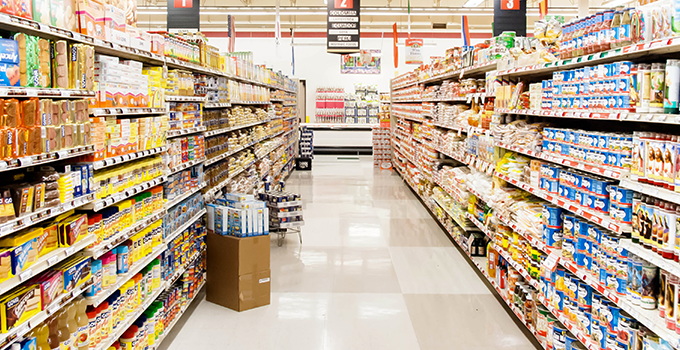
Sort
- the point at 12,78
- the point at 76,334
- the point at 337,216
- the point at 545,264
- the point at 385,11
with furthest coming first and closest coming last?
the point at 385,11, the point at 337,216, the point at 545,264, the point at 76,334, the point at 12,78

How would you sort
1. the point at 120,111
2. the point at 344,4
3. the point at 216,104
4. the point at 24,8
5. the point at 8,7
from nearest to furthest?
the point at 8,7, the point at 24,8, the point at 120,111, the point at 216,104, the point at 344,4

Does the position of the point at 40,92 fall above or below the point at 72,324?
above

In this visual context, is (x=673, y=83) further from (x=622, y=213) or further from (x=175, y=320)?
(x=175, y=320)

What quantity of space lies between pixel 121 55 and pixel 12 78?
132cm

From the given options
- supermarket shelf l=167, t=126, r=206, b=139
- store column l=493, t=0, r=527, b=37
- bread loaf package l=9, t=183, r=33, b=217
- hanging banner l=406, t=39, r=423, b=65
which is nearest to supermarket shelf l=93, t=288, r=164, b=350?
bread loaf package l=9, t=183, r=33, b=217

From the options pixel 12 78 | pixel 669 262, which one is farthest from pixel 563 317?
pixel 12 78

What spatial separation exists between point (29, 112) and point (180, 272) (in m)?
2.28

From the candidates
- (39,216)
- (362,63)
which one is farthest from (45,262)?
(362,63)

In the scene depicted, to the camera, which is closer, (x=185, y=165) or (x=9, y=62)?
(x=9, y=62)

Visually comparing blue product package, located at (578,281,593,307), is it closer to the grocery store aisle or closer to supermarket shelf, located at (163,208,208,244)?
the grocery store aisle

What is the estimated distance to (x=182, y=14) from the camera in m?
8.72

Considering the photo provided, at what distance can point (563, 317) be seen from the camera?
348 centimetres

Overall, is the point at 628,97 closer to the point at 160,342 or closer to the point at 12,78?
the point at 12,78

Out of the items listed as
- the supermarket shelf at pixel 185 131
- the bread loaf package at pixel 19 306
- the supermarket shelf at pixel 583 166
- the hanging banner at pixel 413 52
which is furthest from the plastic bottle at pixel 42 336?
the hanging banner at pixel 413 52
